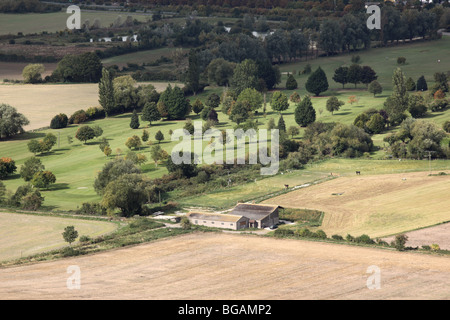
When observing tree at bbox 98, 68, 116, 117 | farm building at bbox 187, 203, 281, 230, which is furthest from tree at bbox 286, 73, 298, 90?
farm building at bbox 187, 203, 281, 230

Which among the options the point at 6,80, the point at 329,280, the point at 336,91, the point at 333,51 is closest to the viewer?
the point at 329,280

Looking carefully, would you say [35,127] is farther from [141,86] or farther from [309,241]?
[309,241]

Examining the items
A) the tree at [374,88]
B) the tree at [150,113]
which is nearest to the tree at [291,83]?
the tree at [374,88]

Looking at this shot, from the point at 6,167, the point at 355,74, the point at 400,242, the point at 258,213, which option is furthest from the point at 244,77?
the point at 400,242

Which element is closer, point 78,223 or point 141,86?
point 78,223

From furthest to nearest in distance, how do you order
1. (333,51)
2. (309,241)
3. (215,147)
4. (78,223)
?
(333,51) → (215,147) → (78,223) → (309,241)

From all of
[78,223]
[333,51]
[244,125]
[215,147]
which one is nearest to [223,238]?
[78,223]
